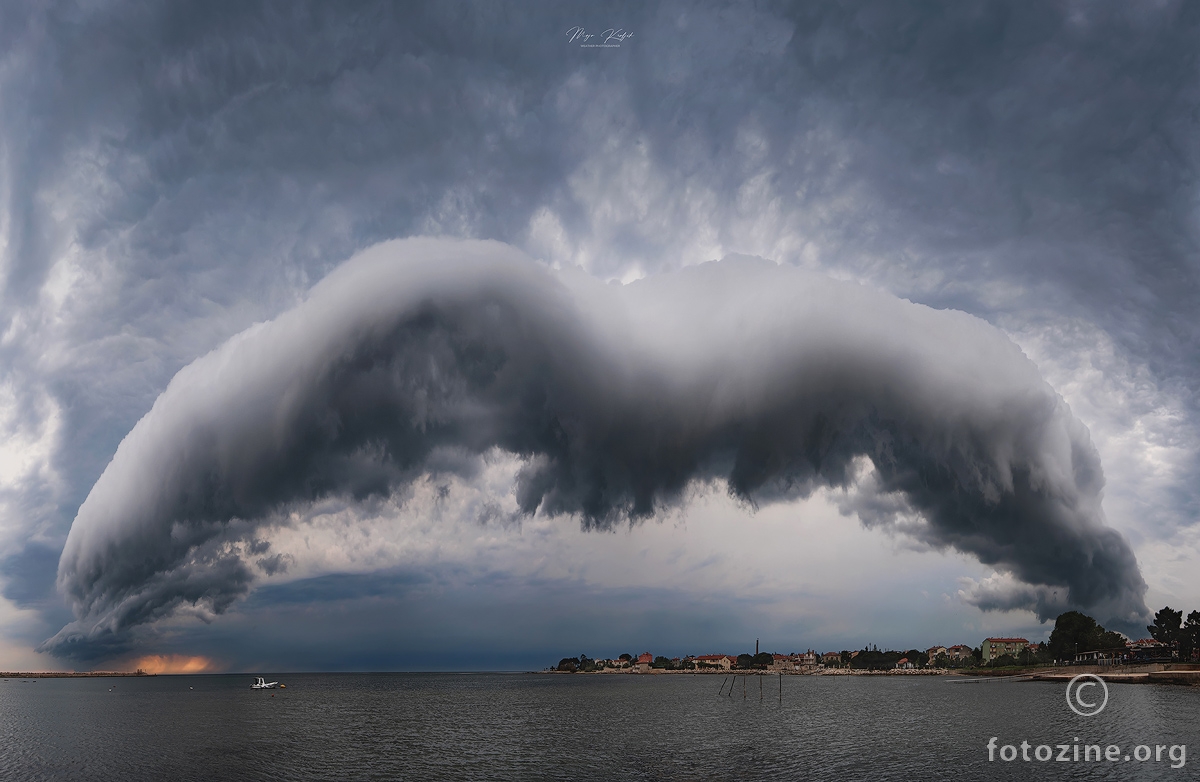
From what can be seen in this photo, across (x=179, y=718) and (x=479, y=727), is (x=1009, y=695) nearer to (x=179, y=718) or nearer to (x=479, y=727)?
(x=479, y=727)

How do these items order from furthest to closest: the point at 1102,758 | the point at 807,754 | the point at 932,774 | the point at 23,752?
the point at 23,752 < the point at 807,754 < the point at 1102,758 < the point at 932,774

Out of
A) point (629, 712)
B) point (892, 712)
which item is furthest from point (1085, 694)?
point (629, 712)

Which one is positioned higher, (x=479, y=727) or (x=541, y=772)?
(x=541, y=772)

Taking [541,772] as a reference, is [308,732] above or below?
below

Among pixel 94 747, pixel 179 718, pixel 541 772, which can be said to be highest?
pixel 541 772

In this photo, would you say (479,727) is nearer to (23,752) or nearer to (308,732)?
(308,732)

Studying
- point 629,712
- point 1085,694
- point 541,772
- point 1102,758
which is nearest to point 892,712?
point 629,712

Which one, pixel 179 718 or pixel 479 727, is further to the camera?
pixel 179 718

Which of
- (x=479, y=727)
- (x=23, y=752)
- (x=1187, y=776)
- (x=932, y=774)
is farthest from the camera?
(x=479, y=727)

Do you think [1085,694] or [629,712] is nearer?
[629,712]
